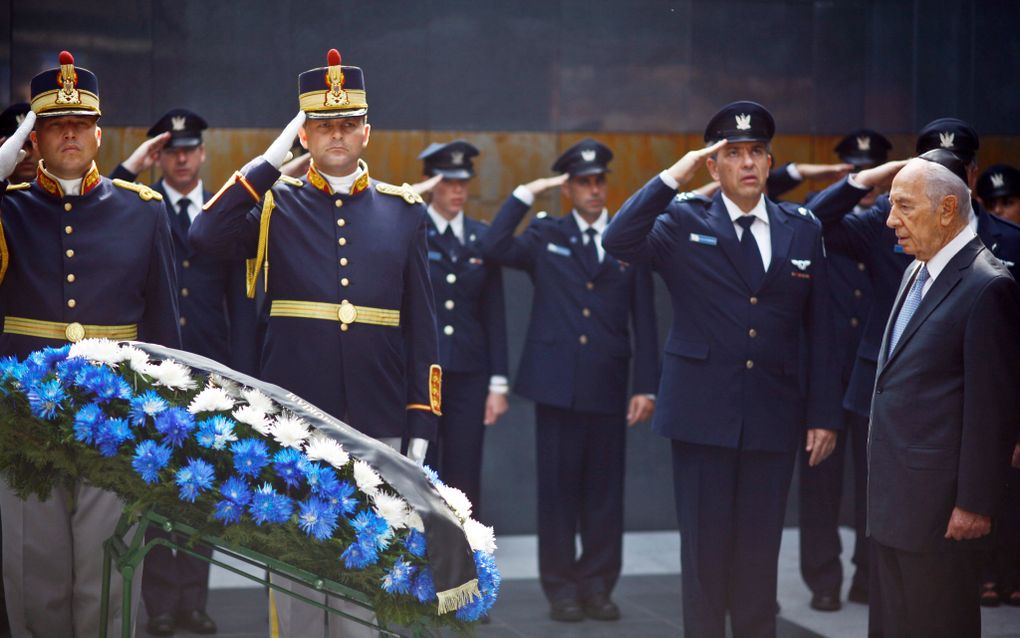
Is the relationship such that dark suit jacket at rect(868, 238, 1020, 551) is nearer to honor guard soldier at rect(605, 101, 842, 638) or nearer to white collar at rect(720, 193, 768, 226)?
honor guard soldier at rect(605, 101, 842, 638)

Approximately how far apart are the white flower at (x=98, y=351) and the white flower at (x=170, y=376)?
10cm

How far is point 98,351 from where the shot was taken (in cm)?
295

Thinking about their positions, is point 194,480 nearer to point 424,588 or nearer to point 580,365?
point 424,588

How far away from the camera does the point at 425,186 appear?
6188 millimetres

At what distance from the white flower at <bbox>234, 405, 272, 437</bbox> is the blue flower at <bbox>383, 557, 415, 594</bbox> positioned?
15.5 inches

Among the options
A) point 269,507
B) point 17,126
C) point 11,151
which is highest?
point 17,126

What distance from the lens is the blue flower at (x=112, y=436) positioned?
9.09 ft

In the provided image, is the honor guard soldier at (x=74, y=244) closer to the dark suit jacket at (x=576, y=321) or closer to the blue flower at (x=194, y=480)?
the blue flower at (x=194, y=480)

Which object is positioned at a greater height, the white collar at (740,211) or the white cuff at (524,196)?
the white cuff at (524,196)

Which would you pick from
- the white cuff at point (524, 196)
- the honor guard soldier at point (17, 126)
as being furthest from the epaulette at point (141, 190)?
the white cuff at point (524, 196)

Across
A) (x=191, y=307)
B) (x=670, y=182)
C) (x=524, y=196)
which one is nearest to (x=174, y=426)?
(x=670, y=182)

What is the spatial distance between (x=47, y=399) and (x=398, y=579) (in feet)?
2.83

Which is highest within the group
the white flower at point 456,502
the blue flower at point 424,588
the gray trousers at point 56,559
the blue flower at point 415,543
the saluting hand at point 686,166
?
the saluting hand at point 686,166

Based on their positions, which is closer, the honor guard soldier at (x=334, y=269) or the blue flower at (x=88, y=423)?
the blue flower at (x=88, y=423)
